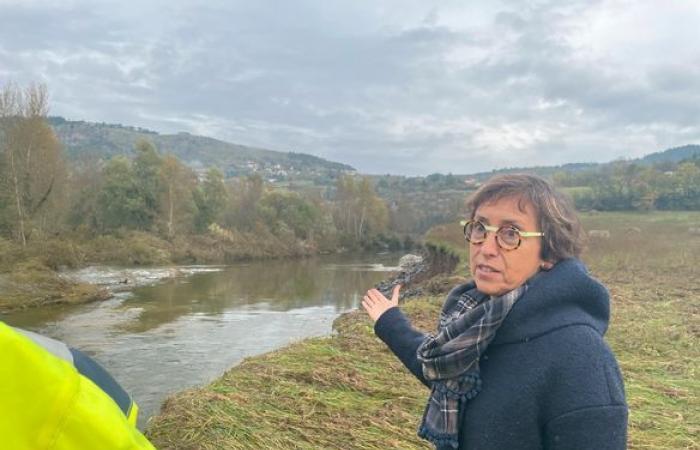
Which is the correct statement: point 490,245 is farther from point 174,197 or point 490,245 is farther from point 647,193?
point 647,193

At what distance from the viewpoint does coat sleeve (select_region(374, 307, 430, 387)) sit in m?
1.96

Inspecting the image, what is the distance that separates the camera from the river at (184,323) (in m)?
10.0

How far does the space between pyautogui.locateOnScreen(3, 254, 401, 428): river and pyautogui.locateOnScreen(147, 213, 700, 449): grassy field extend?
1365 millimetres

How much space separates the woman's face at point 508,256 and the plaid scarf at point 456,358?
63mm

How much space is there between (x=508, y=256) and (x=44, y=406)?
135 cm

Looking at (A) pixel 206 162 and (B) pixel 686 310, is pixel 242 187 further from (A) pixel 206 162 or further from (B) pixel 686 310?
Answer: (A) pixel 206 162

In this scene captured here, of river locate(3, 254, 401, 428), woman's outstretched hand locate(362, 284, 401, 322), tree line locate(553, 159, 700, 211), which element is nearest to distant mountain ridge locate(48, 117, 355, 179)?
tree line locate(553, 159, 700, 211)

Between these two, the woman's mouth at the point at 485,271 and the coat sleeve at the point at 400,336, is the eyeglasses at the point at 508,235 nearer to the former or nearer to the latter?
the woman's mouth at the point at 485,271

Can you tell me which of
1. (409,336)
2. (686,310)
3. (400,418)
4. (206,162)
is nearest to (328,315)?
(686,310)

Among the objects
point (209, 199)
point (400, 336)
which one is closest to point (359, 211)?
point (209, 199)

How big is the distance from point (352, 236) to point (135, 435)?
56.4 meters

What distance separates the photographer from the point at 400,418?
16.7 feet

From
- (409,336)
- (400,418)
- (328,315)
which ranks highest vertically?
(409,336)

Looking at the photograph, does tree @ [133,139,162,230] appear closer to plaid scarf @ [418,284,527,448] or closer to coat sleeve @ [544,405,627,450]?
plaid scarf @ [418,284,527,448]
